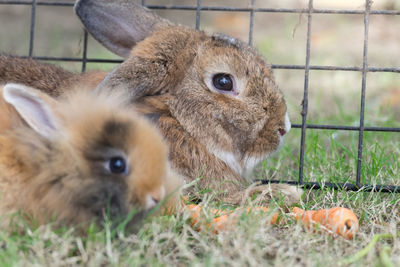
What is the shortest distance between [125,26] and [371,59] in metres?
2.82

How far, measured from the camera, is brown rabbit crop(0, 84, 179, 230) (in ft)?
5.67

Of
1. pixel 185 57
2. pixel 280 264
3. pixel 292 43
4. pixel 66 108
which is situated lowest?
pixel 280 264

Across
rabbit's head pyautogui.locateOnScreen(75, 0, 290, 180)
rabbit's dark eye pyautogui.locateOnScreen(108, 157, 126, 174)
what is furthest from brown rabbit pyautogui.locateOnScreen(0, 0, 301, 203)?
rabbit's dark eye pyautogui.locateOnScreen(108, 157, 126, 174)

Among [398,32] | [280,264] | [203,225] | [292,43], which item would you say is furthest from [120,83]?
[398,32]

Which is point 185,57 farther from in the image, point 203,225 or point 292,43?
point 292,43

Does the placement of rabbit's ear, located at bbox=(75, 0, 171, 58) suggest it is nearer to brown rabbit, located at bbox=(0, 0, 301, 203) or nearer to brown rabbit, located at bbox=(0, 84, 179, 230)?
brown rabbit, located at bbox=(0, 0, 301, 203)

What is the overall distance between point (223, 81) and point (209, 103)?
12 cm

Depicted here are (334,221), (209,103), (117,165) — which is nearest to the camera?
(117,165)

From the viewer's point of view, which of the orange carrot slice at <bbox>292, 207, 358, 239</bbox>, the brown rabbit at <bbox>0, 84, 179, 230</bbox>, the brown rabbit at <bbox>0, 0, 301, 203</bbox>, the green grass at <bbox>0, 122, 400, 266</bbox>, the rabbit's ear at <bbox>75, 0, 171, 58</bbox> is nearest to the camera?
the green grass at <bbox>0, 122, 400, 266</bbox>

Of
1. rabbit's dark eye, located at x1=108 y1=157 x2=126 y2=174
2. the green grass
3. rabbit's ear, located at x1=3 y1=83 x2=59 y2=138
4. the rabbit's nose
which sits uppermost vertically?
rabbit's ear, located at x1=3 y1=83 x2=59 y2=138

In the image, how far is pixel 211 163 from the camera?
7.88ft

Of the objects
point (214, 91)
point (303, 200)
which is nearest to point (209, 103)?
point (214, 91)

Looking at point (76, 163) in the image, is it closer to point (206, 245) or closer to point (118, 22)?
point (206, 245)

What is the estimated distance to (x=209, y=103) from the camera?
2428 mm
